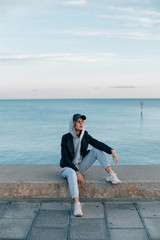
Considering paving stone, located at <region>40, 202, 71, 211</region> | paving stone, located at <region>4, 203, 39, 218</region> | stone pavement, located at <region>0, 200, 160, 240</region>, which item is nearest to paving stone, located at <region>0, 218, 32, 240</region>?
stone pavement, located at <region>0, 200, 160, 240</region>

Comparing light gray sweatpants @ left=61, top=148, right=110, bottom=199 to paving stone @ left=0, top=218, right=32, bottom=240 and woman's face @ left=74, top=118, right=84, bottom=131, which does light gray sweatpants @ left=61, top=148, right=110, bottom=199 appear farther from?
paving stone @ left=0, top=218, right=32, bottom=240

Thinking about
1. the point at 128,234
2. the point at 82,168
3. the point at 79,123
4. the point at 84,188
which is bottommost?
the point at 128,234

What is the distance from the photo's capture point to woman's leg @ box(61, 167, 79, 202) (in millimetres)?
4055

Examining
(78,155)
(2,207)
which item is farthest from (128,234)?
(2,207)

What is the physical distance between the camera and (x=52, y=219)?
3.81m

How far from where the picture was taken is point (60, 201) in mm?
4426

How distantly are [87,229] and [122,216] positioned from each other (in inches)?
24.3

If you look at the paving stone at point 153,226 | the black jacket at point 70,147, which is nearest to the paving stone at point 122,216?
the paving stone at point 153,226

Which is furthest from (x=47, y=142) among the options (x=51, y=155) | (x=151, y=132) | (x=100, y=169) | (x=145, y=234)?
(x=145, y=234)

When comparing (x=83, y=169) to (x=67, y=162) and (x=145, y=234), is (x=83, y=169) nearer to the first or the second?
(x=67, y=162)

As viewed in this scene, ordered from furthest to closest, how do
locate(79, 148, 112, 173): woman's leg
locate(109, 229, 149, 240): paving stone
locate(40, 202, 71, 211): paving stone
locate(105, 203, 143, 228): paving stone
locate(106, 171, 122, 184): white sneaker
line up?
locate(79, 148, 112, 173): woman's leg < locate(106, 171, 122, 184): white sneaker < locate(40, 202, 71, 211): paving stone < locate(105, 203, 143, 228): paving stone < locate(109, 229, 149, 240): paving stone

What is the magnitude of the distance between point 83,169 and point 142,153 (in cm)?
2004

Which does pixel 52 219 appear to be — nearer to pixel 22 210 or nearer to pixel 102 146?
pixel 22 210

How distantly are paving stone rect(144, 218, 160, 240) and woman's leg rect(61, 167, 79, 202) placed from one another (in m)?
1.01
